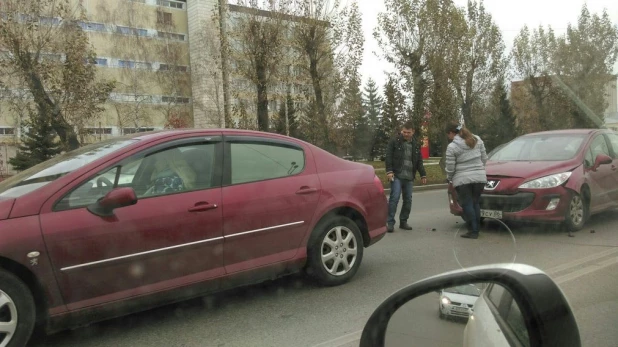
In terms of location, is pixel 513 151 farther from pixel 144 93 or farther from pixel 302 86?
pixel 144 93

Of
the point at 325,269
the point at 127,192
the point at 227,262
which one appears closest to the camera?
the point at 127,192

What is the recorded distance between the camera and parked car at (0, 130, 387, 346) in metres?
3.31

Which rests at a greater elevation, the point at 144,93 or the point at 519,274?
the point at 144,93

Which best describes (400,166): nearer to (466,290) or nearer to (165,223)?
(165,223)

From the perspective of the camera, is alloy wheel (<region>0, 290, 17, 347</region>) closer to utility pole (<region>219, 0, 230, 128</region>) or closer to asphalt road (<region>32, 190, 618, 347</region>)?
asphalt road (<region>32, 190, 618, 347</region>)

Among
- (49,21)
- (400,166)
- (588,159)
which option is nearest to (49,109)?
(49,21)

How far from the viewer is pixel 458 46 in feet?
74.4

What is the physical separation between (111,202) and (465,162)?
4.84 meters

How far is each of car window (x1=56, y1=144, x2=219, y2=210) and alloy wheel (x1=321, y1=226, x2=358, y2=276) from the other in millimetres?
1314

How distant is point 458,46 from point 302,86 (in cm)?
765

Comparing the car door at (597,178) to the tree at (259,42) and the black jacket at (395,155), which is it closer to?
the black jacket at (395,155)

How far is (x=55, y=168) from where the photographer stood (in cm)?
386

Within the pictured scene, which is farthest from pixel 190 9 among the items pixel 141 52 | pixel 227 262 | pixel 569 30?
pixel 227 262

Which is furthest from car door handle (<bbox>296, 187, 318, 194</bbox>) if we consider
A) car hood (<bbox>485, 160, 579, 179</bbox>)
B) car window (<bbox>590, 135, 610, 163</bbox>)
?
car window (<bbox>590, 135, 610, 163</bbox>)
